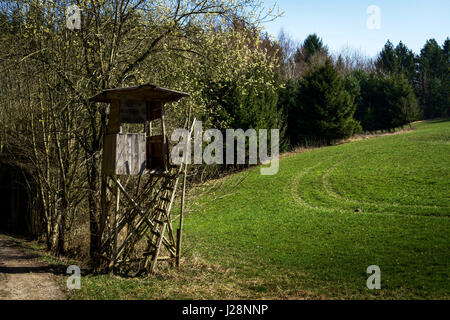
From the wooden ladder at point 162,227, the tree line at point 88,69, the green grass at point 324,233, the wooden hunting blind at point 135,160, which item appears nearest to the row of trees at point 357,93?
the green grass at point 324,233

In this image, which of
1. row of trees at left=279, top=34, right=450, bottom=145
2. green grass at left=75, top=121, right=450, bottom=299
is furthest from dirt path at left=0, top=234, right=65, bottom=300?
row of trees at left=279, top=34, right=450, bottom=145

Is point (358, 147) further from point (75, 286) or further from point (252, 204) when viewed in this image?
point (75, 286)

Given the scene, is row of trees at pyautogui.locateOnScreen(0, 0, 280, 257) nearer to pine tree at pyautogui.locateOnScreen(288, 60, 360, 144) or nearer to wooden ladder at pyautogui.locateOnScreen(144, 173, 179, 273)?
wooden ladder at pyautogui.locateOnScreen(144, 173, 179, 273)

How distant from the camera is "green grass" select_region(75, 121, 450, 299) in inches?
390

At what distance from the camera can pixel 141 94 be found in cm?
1112

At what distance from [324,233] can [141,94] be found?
365 inches

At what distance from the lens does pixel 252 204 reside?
23094 mm

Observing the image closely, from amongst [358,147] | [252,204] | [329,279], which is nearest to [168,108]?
[329,279]

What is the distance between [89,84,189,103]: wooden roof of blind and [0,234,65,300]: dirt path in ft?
16.6

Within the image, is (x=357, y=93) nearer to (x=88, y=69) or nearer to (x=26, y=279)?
(x=88, y=69)

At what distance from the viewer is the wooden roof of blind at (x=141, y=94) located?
10445 mm

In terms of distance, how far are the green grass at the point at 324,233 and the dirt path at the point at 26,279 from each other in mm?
862

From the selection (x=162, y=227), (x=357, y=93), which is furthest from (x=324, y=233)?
(x=357, y=93)
